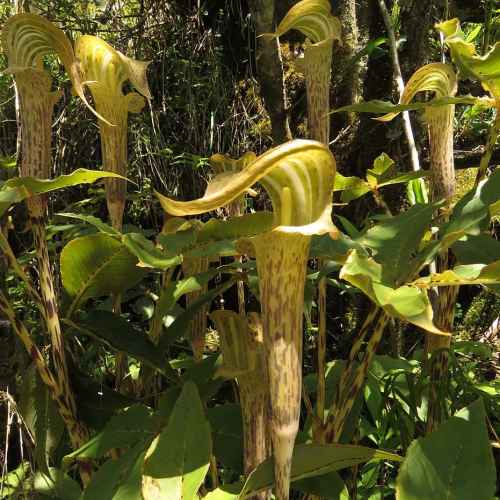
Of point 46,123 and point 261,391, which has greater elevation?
point 46,123

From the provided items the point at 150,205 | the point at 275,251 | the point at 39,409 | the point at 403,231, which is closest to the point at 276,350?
the point at 275,251

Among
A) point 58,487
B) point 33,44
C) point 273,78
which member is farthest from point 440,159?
point 273,78

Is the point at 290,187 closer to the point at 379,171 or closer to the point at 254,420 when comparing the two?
the point at 254,420

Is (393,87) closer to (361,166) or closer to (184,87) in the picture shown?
(361,166)

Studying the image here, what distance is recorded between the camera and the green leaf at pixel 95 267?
647 mm

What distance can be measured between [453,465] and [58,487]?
0.53 meters

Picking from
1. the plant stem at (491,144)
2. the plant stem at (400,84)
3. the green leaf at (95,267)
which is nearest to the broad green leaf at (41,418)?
the green leaf at (95,267)

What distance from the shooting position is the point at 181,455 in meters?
0.52

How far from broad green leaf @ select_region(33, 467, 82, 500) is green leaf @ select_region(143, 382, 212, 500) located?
0.96 ft

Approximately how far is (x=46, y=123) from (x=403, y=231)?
419 mm

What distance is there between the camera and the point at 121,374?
814 mm

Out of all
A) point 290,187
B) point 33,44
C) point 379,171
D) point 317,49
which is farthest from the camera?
point 379,171

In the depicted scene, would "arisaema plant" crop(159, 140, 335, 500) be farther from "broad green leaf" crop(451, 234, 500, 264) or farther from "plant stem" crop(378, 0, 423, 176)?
"plant stem" crop(378, 0, 423, 176)

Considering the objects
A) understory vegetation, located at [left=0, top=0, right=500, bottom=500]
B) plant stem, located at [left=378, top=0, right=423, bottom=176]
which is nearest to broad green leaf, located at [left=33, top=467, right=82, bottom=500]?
understory vegetation, located at [left=0, top=0, right=500, bottom=500]
